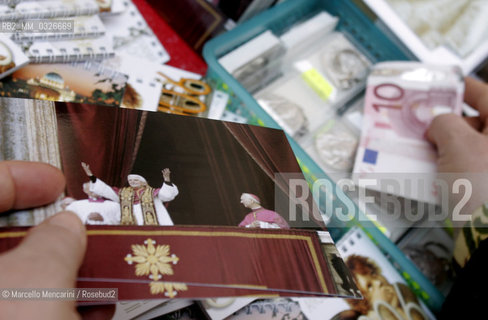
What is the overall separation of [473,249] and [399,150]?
33cm

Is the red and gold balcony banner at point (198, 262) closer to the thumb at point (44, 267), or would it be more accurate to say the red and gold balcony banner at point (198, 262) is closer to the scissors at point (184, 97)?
the thumb at point (44, 267)

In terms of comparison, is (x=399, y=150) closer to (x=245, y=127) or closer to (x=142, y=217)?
(x=245, y=127)

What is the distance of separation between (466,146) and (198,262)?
0.80m

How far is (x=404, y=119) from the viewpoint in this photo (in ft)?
3.61

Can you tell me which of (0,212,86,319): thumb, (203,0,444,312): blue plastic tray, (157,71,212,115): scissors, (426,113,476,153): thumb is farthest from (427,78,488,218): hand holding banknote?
(0,212,86,319): thumb

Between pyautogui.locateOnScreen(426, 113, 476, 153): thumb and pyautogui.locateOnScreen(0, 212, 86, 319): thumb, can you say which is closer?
pyautogui.locateOnScreen(0, 212, 86, 319): thumb

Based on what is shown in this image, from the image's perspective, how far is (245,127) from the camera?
65 centimetres

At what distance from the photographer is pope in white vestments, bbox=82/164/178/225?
1.60 feet

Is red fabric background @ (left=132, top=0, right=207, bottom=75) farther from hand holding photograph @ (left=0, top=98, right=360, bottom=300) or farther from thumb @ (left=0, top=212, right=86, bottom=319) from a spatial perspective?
thumb @ (left=0, top=212, right=86, bottom=319)

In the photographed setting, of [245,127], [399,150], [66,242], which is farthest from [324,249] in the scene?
[399,150]

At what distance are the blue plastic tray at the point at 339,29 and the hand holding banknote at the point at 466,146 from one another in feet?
0.68

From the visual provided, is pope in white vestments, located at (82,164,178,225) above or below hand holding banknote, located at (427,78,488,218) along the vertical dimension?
below

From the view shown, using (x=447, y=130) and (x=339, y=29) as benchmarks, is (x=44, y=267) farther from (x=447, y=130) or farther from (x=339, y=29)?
(x=339, y=29)

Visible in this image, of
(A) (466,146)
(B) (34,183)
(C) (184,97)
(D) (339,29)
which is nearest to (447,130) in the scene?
(A) (466,146)
